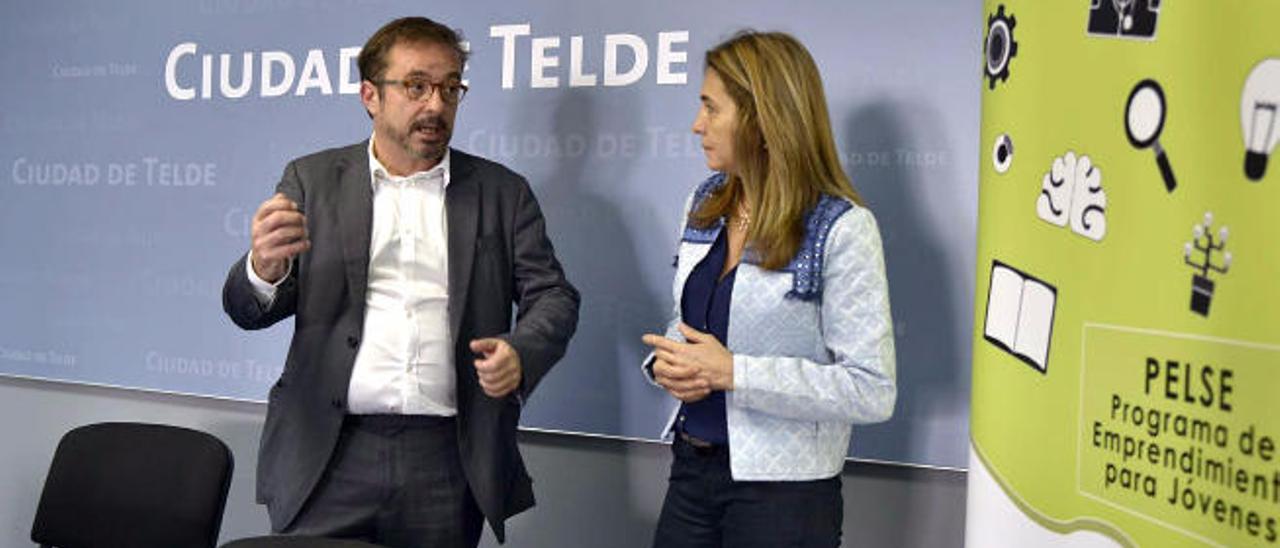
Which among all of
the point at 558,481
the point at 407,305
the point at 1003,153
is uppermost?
the point at 1003,153

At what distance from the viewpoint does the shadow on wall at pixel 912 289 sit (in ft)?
7.76

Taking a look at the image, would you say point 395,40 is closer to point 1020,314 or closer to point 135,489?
point 135,489

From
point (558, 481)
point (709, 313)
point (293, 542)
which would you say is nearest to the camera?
point (293, 542)

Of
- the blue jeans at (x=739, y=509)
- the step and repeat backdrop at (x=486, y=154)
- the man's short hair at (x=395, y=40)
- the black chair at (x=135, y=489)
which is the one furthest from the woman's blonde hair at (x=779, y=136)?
the black chair at (x=135, y=489)

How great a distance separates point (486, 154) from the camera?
A: 9.33ft

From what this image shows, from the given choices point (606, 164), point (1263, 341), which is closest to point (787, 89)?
point (606, 164)

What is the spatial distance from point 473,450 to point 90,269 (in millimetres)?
1801

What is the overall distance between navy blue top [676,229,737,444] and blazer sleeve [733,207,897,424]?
0.10 metres

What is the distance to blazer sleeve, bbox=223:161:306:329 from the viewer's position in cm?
211

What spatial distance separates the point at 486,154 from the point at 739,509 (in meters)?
1.26

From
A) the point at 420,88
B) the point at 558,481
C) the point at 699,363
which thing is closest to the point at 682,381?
the point at 699,363

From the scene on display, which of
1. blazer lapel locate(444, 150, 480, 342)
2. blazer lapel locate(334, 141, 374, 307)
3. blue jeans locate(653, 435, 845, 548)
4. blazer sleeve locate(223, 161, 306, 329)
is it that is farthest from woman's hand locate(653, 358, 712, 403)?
blazer sleeve locate(223, 161, 306, 329)

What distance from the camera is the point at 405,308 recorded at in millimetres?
2197

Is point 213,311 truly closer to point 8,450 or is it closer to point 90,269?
point 90,269
